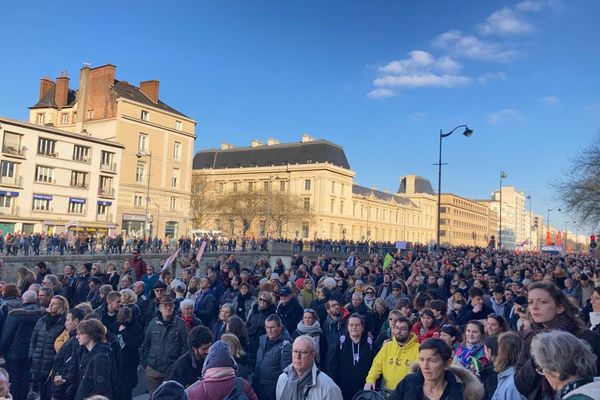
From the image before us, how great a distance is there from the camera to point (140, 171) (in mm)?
49812

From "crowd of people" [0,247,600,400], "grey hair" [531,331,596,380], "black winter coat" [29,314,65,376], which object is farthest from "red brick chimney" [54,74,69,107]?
"grey hair" [531,331,596,380]

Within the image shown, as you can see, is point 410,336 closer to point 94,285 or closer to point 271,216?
point 94,285

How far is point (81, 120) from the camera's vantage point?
51.0 metres

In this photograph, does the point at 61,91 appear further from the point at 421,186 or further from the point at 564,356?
the point at 421,186

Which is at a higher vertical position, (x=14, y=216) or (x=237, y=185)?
(x=237, y=185)

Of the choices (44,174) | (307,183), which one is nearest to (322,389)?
(44,174)

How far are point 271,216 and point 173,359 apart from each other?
63504 millimetres

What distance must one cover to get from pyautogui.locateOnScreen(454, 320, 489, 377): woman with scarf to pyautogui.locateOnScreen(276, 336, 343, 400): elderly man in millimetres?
1605

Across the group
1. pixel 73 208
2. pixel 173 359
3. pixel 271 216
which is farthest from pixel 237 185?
pixel 173 359

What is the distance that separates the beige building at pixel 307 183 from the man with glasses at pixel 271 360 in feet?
212

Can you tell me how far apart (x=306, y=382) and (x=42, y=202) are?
→ 139ft

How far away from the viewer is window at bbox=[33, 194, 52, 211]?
130ft

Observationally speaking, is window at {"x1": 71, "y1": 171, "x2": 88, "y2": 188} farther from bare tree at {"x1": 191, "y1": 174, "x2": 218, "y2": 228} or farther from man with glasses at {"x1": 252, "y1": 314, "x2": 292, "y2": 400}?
man with glasses at {"x1": 252, "y1": 314, "x2": 292, "y2": 400}

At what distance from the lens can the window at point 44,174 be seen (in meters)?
39.9
